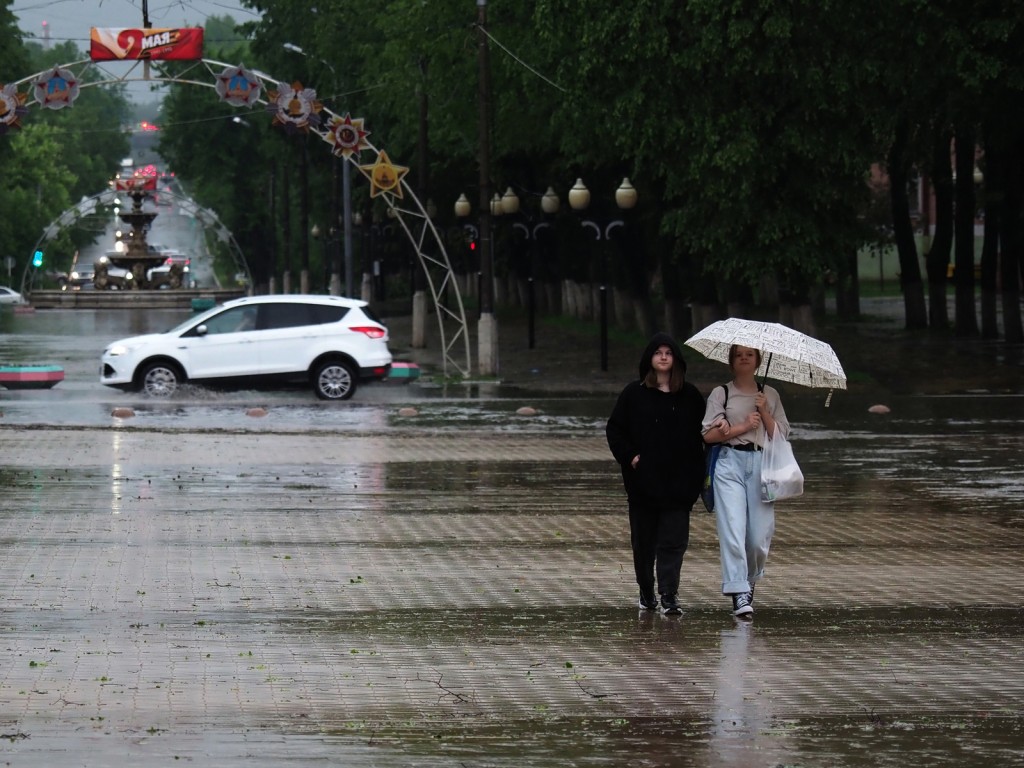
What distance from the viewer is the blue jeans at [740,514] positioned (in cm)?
1073

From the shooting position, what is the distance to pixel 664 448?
1077 centimetres

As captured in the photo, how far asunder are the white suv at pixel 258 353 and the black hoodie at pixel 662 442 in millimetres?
20107

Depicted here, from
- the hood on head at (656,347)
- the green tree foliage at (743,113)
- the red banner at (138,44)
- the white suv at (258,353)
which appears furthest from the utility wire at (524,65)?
the hood on head at (656,347)

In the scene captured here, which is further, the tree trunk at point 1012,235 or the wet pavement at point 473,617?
the tree trunk at point 1012,235

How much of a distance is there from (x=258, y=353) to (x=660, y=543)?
20.6 meters

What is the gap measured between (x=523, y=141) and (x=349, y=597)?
34.2 meters

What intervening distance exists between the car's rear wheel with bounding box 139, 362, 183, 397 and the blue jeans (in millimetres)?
20767

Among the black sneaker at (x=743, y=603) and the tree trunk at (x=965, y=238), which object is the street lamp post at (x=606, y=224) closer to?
the tree trunk at (x=965, y=238)

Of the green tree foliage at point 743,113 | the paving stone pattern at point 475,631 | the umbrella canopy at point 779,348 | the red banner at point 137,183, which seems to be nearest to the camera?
the paving stone pattern at point 475,631

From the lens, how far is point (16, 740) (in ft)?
24.4

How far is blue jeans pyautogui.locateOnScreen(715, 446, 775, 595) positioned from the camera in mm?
10734

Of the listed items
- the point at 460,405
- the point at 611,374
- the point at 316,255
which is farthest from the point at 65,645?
the point at 316,255

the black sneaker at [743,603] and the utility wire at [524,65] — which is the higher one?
the utility wire at [524,65]

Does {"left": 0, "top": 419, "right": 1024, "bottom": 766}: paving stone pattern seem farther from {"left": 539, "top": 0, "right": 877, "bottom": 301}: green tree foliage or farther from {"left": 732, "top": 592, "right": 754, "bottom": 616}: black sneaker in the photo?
{"left": 539, "top": 0, "right": 877, "bottom": 301}: green tree foliage
